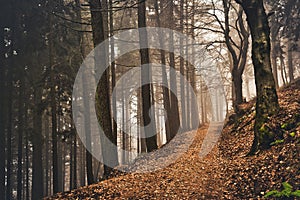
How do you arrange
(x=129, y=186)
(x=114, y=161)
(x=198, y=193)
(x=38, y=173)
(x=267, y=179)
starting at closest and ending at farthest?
(x=267, y=179)
(x=198, y=193)
(x=129, y=186)
(x=114, y=161)
(x=38, y=173)

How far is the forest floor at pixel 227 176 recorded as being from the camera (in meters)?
6.39

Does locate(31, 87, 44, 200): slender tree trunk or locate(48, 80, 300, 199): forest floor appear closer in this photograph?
locate(48, 80, 300, 199): forest floor

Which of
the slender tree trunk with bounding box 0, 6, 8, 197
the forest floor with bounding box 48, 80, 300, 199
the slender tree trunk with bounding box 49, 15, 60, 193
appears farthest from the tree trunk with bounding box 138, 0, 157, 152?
the slender tree trunk with bounding box 0, 6, 8, 197

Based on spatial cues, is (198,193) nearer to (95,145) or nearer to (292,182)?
(292,182)

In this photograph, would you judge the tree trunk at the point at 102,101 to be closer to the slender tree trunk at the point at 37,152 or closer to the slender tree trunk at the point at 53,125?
the slender tree trunk at the point at 53,125

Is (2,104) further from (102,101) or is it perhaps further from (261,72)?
(261,72)

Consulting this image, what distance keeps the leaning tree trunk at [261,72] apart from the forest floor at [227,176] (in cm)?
29

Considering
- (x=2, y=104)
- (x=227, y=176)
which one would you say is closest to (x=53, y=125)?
(x=2, y=104)

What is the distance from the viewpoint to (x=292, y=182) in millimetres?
5641

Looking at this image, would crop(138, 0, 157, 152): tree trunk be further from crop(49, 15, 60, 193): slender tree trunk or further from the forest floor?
crop(49, 15, 60, 193): slender tree trunk

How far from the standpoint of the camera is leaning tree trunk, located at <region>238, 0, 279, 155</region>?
8.08 metres

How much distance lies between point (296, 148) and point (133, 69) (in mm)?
19779

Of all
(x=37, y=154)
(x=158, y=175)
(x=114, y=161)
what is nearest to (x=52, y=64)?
(x=37, y=154)

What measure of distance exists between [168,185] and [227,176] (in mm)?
1719
